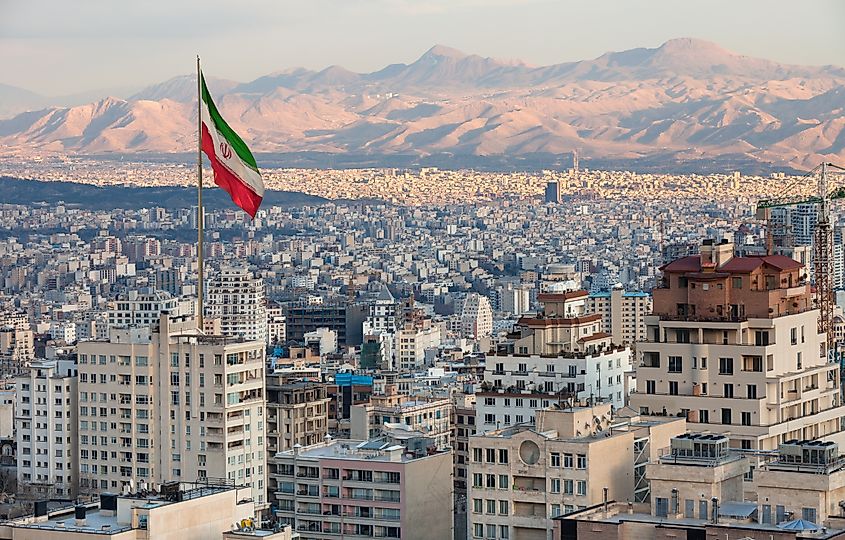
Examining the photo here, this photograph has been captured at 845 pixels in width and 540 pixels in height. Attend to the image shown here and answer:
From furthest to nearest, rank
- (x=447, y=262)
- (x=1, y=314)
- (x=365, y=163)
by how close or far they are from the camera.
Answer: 1. (x=365, y=163)
2. (x=447, y=262)
3. (x=1, y=314)

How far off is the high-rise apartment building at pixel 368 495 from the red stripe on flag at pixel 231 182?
3.31 meters

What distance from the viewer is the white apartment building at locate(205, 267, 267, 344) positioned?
7512cm

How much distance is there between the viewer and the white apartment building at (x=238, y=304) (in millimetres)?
75125

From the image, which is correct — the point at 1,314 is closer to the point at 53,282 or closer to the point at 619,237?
the point at 53,282

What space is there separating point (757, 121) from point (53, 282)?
193ft

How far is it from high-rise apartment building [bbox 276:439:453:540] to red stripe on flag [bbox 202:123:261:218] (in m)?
3.31

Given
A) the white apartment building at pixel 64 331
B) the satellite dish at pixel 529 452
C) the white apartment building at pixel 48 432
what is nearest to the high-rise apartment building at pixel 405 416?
the white apartment building at pixel 48 432

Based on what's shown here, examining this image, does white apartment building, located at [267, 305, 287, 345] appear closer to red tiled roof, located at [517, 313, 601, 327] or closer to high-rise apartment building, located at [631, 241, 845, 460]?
red tiled roof, located at [517, 313, 601, 327]

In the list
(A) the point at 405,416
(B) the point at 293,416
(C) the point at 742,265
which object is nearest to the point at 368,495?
(C) the point at 742,265

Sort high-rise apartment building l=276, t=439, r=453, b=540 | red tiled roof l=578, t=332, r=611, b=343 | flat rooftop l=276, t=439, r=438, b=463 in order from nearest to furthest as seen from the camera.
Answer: high-rise apartment building l=276, t=439, r=453, b=540, flat rooftop l=276, t=439, r=438, b=463, red tiled roof l=578, t=332, r=611, b=343

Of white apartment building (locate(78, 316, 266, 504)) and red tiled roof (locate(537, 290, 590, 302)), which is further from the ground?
red tiled roof (locate(537, 290, 590, 302))

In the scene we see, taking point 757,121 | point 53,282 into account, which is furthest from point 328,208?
point 53,282

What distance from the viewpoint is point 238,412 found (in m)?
28.9

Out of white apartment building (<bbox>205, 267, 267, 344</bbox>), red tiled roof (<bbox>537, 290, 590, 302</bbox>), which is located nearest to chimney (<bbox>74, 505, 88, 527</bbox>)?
red tiled roof (<bbox>537, 290, 590, 302</bbox>)
